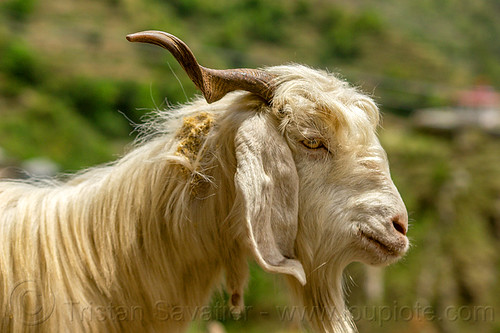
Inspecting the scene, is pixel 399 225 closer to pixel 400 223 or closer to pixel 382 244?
pixel 400 223

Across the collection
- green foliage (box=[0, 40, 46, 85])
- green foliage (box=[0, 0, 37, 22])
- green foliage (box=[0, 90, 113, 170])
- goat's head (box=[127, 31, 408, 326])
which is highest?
green foliage (box=[0, 0, 37, 22])

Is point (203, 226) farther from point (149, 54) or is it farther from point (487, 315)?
point (149, 54)

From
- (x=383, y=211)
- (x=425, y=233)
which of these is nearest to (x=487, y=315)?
(x=425, y=233)

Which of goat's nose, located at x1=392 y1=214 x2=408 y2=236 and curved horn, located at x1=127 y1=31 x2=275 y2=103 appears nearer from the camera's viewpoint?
curved horn, located at x1=127 y1=31 x2=275 y2=103

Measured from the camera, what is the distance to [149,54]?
22891mm

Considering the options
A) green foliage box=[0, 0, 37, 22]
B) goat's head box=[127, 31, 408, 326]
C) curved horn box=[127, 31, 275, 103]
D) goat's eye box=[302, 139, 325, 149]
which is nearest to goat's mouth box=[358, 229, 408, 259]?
goat's head box=[127, 31, 408, 326]

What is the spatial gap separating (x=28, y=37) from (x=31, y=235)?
20221 millimetres

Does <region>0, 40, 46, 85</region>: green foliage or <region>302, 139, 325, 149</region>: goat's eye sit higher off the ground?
<region>0, 40, 46, 85</region>: green foliage

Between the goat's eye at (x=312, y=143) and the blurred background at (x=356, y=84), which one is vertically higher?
the blurred background at (x=356, y=84)

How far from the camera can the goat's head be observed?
9.32ft

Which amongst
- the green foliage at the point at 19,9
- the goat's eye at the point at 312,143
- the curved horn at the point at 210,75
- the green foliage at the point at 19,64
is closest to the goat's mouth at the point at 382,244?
the goat's eye at the point at 312,143

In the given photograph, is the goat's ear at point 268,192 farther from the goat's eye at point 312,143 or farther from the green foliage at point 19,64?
the green foliage at point 19,64

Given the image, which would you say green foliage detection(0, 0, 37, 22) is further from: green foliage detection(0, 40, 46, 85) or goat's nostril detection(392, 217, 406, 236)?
goat's nostril detection(392, 217, 406, 236)

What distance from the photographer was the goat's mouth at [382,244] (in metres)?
2.92
